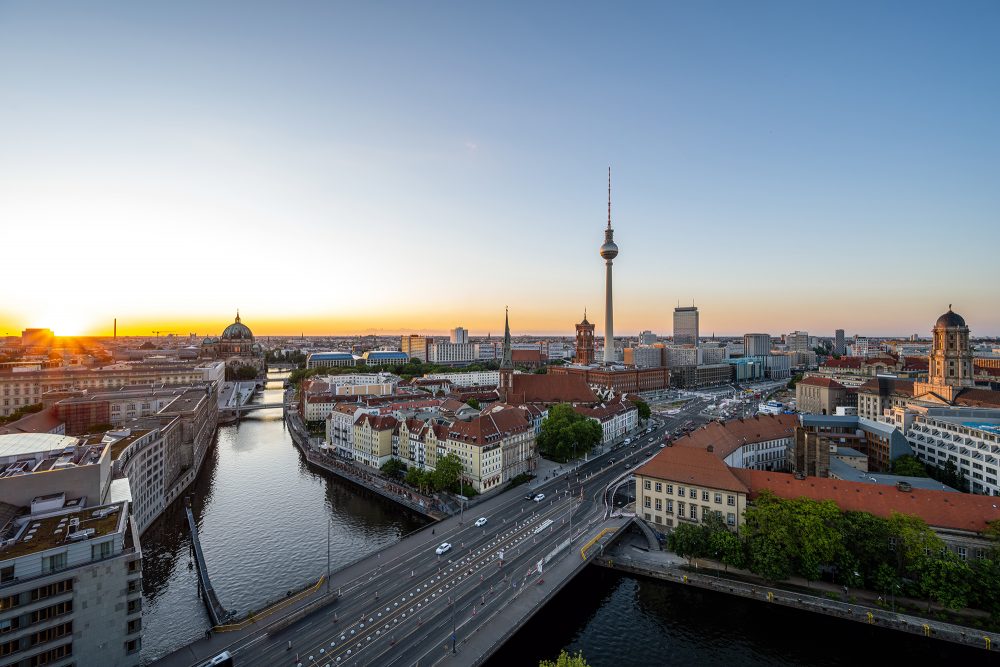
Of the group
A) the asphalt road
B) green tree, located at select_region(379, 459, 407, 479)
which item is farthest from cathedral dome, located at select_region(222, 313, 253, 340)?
the asphalt road

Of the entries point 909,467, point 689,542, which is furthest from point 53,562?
point 909,467

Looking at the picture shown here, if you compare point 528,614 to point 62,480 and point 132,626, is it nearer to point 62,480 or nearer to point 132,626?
point 132,626

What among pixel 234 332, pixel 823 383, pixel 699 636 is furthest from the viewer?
pixel 234 332

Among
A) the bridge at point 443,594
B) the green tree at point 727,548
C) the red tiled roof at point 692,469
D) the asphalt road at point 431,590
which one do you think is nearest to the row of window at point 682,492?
the red tiled roof at point 692,469

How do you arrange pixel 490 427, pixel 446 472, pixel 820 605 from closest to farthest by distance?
1. pixel 820 605
2. pixel 446 472
3. pixel 490 427

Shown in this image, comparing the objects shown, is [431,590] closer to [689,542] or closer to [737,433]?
[689,542]

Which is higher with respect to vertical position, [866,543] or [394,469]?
[866,543]

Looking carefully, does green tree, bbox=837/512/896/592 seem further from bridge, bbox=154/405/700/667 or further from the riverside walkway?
the riverside walkway
